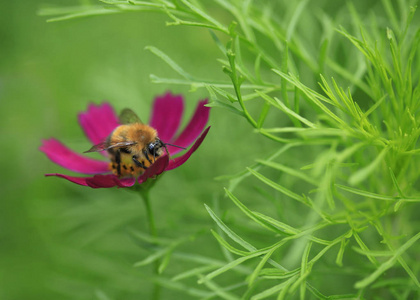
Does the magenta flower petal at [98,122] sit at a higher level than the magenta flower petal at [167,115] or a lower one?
lower

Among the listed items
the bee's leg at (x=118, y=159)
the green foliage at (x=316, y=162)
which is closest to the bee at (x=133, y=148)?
the bee's leg at (x=118, y=159)

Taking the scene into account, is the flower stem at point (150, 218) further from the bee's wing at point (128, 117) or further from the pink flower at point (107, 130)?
the bee's wing at point (128, 117)

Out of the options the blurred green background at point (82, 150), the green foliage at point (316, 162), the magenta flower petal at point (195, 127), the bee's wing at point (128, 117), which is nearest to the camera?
the green foliage at point (316, 162)

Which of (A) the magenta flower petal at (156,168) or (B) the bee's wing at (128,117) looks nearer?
(A) the magenta flower petal at (156,168)

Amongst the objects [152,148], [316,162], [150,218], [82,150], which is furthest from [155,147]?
[82,150]

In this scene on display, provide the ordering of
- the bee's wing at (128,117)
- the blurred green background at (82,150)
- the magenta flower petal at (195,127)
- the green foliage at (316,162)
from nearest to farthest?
1. the green foliage at (316,162)
2. the magenta flower petal at (195,127)
3. the bee's wing at (128,117)
4. the blurred green background at (82,150)

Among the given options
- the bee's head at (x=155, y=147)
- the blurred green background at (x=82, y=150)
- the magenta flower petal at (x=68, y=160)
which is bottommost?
→ the blurred green background at (x=82, y=150)

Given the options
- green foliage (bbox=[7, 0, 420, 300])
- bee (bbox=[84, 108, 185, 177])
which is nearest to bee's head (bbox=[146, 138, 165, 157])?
bee (bbox=[84, 108, 185, 177])

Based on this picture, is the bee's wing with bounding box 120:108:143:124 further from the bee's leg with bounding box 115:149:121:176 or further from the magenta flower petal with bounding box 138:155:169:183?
the magenta flower petal with bounding box 138:155:169:183
